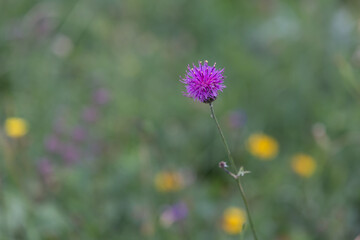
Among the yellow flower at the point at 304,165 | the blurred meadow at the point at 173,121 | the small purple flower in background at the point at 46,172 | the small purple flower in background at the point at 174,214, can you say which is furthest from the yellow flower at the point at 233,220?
the small purple flower in background at the point at 46,172

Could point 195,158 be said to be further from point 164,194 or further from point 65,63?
point 65,63

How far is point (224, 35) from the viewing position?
3.95m

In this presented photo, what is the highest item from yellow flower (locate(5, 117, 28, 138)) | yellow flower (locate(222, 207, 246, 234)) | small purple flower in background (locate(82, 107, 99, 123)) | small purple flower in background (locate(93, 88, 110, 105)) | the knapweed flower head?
small purple flower in background (locate(93, 88, 110, 105))

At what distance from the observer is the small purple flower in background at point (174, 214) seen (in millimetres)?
2250

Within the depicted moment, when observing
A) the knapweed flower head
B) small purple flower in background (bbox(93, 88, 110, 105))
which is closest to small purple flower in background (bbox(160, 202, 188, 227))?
small purple flower in background (bbox(93, 88, 110, 105))

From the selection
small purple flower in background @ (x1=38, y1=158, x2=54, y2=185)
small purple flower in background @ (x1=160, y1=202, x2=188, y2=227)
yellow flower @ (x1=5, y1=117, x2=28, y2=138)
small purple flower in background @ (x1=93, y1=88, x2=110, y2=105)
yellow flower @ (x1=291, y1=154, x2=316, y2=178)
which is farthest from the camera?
small purple flower in background @ (x1=93, y1=88, x2=110, y2=105)

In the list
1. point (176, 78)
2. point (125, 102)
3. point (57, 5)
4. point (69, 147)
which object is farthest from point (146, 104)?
point (57, 5)

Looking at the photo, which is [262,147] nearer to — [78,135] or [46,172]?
[78,135]

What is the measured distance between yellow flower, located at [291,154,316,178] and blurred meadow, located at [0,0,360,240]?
0.01 m

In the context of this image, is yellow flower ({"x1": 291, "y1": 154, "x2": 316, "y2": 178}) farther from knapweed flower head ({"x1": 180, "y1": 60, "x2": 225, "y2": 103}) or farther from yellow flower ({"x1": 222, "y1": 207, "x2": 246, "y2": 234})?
knapweed flower head ({"x1": 180, "y1": 60, "x2": 225, "y2": 103})

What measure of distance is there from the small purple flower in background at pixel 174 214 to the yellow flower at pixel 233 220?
0.66 ft

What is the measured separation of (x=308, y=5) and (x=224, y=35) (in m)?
0.70

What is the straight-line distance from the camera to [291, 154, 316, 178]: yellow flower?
106 inches

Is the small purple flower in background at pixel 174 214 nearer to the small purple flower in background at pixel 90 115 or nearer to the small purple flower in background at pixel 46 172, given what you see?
the small purple flower in background at pixel 46 172
